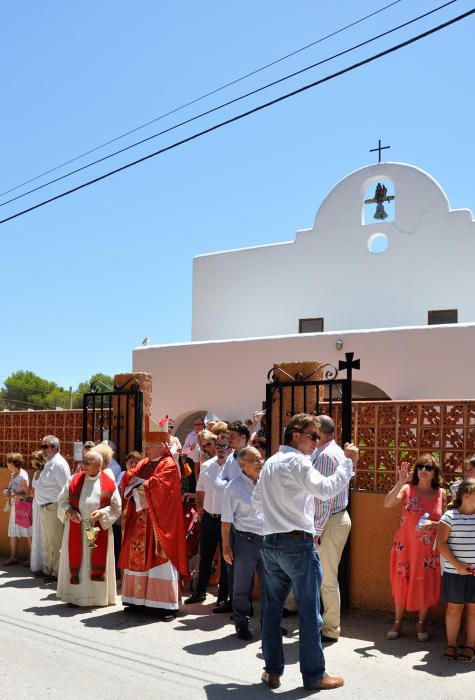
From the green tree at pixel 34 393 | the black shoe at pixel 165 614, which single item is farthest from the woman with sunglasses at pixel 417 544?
the green tree at pixel 34 393

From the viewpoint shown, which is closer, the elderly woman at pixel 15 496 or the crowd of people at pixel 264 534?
the crowd of people at pixel 264 534

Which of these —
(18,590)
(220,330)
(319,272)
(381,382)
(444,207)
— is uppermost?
(444,207)

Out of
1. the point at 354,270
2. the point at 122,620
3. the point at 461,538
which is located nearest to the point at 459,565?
the point at 461,538

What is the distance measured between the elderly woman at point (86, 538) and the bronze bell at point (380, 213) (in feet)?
35.2

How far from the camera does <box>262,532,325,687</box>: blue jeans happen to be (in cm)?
528

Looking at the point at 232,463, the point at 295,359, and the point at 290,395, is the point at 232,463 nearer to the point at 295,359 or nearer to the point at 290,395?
the point at 290,395

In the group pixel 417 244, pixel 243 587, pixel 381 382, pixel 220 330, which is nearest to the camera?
pixel 243 587

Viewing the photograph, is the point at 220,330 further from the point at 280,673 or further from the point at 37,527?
the point at 280,673

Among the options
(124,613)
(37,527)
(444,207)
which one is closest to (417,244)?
(444,207)

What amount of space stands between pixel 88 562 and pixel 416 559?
3.44 meters

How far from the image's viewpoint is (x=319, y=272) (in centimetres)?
1781

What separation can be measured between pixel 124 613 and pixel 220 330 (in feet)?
38.8

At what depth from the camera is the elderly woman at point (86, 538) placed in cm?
801

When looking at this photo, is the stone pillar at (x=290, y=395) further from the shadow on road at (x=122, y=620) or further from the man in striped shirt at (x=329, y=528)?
the shadow on road at (x=122, y=620)
